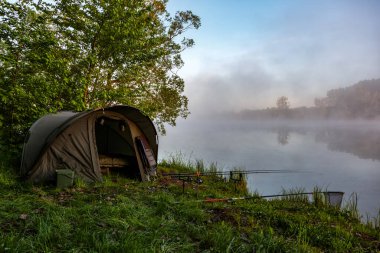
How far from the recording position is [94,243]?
3.91 m

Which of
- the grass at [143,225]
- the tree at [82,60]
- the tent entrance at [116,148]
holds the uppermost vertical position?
the tree at [82,60]

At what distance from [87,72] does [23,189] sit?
6628 millimetres

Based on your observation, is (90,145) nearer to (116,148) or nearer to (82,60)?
(116,148)

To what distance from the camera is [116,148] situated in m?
11.9

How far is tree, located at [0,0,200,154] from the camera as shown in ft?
29.3

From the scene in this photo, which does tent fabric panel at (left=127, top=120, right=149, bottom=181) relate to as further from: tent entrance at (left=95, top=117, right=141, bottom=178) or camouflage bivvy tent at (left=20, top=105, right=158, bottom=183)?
tent entrance at (left=95, top=117, right=141, bottom=178)

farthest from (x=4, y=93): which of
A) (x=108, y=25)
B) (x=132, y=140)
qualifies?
(x=108, y=25)

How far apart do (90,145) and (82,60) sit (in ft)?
16.2

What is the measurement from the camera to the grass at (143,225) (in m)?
4.02

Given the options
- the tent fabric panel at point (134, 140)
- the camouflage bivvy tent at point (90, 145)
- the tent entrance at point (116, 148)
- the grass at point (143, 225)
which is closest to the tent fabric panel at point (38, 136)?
the camouflage bivvy tent at point (90, 145)

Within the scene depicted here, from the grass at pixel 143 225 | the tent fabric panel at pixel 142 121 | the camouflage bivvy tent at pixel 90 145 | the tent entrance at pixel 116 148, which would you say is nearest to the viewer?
the grass at pixel 143 225

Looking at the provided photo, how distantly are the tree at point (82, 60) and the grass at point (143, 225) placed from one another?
2.75m

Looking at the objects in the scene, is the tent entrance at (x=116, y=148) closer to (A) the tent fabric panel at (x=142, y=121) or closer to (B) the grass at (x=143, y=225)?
(A) the tent fabric panel at (x=142, y=121)

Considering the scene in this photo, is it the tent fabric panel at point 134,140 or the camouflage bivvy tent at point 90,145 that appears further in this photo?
the tent fabric panel at point 134,140
